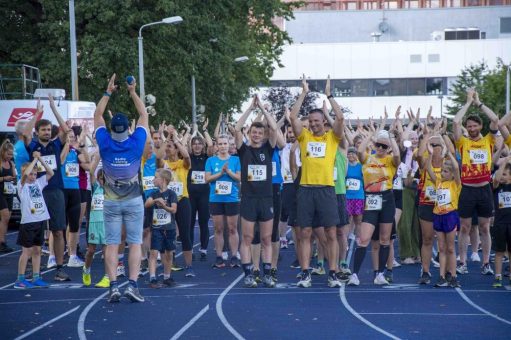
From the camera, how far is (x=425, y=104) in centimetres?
8531

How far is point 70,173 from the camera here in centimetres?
1789

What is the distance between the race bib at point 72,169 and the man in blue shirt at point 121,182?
4.63 metres

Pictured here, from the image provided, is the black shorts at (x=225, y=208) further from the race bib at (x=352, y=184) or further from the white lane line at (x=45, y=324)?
the white lane line at (x=45, y=324)

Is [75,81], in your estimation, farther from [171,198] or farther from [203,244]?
[171,198]

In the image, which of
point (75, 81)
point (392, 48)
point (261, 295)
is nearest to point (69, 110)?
point (75, 81)

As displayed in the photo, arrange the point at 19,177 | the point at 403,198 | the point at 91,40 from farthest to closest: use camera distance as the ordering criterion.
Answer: the point at 91,40 → the point at 403,198 → the point at 19,177

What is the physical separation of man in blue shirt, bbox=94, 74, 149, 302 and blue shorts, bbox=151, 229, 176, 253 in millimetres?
1566

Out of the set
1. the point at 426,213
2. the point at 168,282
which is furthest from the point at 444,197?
the point at 168,282

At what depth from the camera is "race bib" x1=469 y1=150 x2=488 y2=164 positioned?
16078 mm

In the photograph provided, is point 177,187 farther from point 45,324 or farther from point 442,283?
point 45,324

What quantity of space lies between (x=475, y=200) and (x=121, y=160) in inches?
215

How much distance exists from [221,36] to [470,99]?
83.9ft

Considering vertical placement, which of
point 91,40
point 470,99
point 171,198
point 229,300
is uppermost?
point 91,40

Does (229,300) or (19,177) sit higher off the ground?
(19,177)
